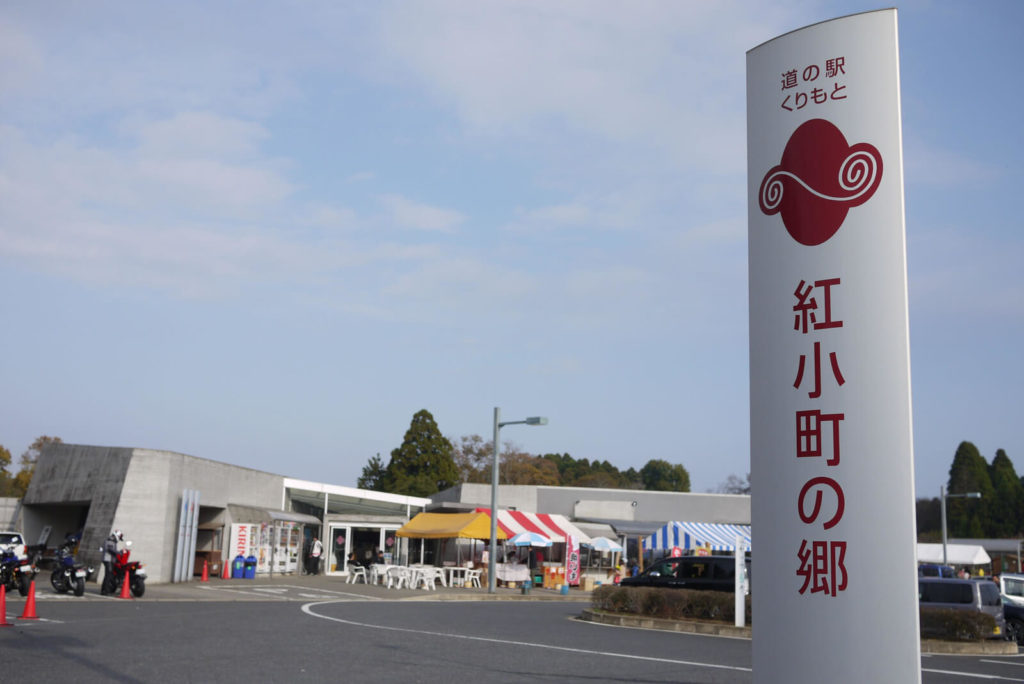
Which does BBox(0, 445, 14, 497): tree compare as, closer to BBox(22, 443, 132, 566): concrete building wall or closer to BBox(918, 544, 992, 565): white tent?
BBox(22, 443, 132, 566): concrete building wall

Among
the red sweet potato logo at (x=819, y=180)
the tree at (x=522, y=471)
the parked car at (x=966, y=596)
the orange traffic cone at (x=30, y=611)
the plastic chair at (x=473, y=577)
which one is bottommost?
the plastic chair at (x=473, y=577)

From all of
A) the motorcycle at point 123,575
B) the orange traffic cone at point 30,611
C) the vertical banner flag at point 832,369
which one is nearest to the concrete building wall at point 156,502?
the motorcycle at point 123,575

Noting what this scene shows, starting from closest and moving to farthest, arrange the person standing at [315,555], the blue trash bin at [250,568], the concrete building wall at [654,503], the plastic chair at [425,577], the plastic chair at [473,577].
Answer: the plastic chair at [425,577], the blue trash bin at [250,568], the plastic chair at [473,577], the person standing at [315,555], the concrete building wall at [654,503]

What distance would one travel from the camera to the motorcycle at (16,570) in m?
21.8

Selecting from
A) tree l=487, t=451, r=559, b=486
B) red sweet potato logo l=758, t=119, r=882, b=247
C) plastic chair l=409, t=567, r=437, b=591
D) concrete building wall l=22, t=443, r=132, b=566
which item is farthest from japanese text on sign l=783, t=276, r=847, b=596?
tree l=487, t=451, r=559, b=486

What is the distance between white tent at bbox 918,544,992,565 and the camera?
5131cm

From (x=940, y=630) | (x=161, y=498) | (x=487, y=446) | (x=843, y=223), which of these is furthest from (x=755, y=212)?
(x=487, y=446)

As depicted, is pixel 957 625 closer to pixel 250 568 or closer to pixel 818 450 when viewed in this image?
pixel 818 450

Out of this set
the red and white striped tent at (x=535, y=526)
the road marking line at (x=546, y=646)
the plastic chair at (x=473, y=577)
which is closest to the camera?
the road marking line at (x=546, y=646)

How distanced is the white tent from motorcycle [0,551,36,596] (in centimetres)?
4472

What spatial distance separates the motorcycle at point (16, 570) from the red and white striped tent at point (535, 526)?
1928 centimetres

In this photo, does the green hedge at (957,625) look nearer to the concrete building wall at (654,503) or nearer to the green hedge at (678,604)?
the green hedge at (678,604)

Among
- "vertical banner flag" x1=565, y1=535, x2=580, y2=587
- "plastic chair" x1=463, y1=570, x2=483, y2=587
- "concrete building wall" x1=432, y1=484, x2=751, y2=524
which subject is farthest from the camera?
"concrete building wall" x1=432, y1=484, x2=751, y2=524

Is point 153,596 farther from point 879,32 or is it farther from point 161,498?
point 879,32
